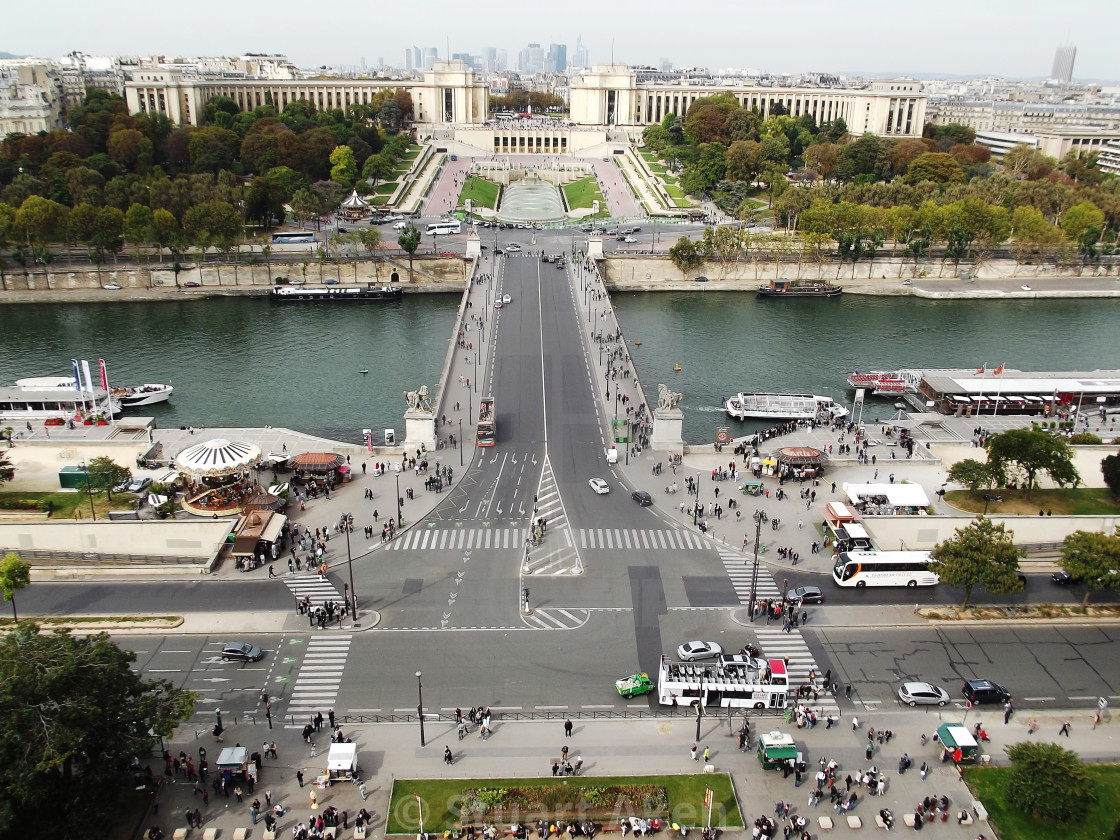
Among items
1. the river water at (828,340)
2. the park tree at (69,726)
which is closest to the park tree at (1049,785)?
the park tree at (69,726)

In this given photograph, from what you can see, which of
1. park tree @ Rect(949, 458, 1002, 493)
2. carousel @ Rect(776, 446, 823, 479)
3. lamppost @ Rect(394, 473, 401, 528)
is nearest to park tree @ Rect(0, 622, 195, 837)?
lamppost @ Rect(394, 473, 401, 528)

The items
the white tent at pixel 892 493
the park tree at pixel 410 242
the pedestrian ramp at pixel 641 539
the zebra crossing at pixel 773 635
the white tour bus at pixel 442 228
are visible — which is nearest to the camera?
the zebra crossing at pixel 773 635

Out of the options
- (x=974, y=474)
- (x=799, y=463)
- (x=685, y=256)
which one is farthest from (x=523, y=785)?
(x=685, y=256)

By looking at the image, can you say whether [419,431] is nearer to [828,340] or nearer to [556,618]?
[556,618]

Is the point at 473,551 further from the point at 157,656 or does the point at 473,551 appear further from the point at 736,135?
the point at 736,135

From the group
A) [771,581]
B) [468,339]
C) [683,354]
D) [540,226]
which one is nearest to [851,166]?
[540,226]

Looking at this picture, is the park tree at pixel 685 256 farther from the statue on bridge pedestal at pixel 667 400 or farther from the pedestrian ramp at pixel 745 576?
the pedestrian ramp at pixel 745 576

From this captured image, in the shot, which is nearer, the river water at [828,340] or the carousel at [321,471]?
the carousel at [321,471]

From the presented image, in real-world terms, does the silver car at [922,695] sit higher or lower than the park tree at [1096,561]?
lower
